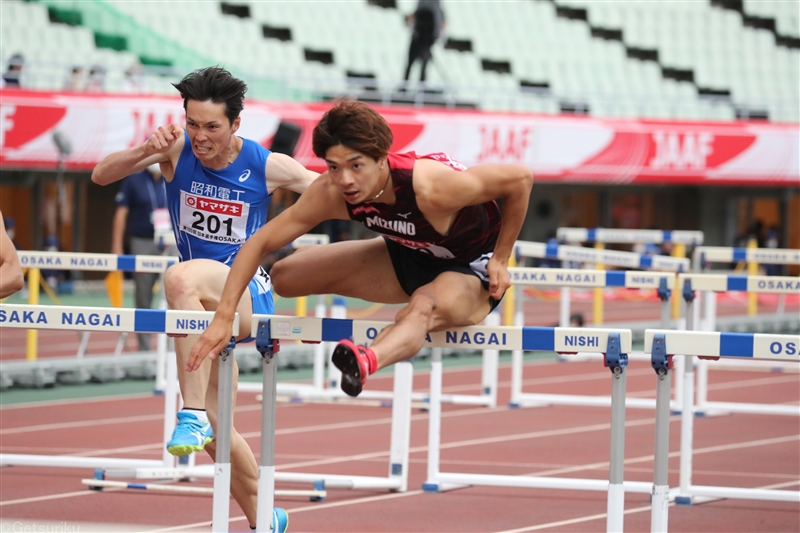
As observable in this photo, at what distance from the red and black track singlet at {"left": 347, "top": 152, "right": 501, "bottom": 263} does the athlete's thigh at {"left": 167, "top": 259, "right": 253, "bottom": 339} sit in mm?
530

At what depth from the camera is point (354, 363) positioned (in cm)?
376

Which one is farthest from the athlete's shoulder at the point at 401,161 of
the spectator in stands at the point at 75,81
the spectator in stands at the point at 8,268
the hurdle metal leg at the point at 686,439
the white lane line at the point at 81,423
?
the spectator in stands at the point at 75,81

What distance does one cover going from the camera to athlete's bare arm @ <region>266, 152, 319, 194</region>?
4.82 metres

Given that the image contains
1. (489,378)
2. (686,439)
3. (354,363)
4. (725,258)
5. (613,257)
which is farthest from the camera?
(489,378)

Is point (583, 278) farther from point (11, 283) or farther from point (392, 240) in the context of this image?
point (11, 283)

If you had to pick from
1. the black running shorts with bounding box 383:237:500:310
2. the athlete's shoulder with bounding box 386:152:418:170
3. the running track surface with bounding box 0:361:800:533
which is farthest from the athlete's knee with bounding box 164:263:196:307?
the running track surface with bounding box 0:361:800:533

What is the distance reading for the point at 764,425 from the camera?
31.0ft

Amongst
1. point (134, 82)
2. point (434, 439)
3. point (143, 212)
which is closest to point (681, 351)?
point (434, 439)

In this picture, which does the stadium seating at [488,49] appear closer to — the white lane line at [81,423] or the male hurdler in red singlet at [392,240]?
the white lane line at [81,423]

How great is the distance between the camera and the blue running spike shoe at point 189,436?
4.20 m

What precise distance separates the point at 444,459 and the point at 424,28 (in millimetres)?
12557

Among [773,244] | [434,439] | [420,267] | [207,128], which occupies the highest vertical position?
[773,244]

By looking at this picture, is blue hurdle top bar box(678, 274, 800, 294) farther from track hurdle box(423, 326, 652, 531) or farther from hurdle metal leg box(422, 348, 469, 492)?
track hurdle box(423, 326, 652, 531)

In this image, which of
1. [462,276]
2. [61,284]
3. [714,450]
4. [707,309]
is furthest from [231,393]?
[61,284]
